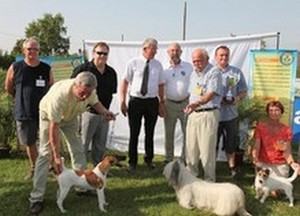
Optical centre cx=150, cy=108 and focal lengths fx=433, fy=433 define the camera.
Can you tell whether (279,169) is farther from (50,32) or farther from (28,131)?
(50,32)

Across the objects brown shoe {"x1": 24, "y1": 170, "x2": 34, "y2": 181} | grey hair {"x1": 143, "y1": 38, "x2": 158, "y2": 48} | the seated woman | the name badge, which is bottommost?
brown shoe {"x1": 24, "y1": 170, "x2": 34, "y2": 181}

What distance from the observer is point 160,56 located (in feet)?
22.1

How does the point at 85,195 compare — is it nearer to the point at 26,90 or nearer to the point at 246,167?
the point at 26,90

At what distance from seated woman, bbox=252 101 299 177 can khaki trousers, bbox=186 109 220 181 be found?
21.7 inches

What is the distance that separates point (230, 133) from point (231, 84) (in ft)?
2.03

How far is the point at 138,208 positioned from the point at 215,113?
1328 mm

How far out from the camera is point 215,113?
4789mm

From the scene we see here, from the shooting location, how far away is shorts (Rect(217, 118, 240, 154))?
544 centimetres

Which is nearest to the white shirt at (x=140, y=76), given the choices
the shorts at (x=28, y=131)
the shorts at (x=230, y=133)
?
the shorts at (x=230, y=133)

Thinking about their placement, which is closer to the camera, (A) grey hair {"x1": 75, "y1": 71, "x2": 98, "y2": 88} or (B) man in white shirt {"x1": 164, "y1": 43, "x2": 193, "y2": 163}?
(A) grey hair {"x1": 75, "y1": 71, "x2": 98, "y2": 88}

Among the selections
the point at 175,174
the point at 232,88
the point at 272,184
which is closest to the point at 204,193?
the point at 175,174

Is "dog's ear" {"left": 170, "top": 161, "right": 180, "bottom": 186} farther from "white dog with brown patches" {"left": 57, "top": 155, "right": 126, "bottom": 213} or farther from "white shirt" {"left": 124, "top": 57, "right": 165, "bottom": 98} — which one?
"white shirt" {"left": 124, "top": 57, "right": 165, "bottom": 98}

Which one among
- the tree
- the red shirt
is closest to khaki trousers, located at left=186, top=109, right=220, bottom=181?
the red shirt

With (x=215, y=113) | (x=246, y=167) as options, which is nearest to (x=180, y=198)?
(x=215, y=113)
